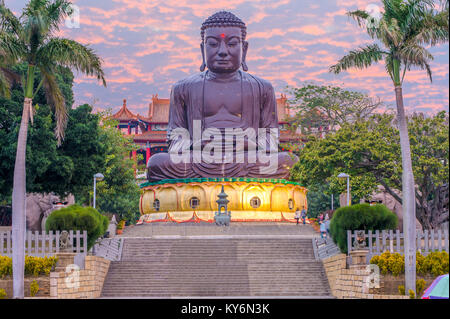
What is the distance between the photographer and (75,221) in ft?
58.7

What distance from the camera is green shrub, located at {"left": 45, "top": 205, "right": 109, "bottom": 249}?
702 inches

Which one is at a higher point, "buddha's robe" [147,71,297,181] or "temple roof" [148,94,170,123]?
"temple roof" [148,94,170,123]

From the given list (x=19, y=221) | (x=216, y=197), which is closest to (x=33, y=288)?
(x=19, y=221)

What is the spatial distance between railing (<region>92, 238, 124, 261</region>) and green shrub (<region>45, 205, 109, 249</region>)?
55.7 inches

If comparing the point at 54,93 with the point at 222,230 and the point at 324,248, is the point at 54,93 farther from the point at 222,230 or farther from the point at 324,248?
the point at 222,230

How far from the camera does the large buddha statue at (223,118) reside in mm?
31109

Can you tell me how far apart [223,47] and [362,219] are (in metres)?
16.3

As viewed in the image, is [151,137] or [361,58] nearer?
[361,58]

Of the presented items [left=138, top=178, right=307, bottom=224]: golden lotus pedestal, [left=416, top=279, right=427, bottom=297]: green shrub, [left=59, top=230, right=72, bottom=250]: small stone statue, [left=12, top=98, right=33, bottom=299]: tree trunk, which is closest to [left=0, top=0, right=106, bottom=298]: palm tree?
[left=12, top=98, right=33, bottom=299]: tree trunk

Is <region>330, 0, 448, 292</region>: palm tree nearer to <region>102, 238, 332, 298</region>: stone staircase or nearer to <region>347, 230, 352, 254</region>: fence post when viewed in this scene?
<region>347, 230, 352, 254</region>: fence post

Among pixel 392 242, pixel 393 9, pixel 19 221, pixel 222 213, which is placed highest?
pixel 393 9
